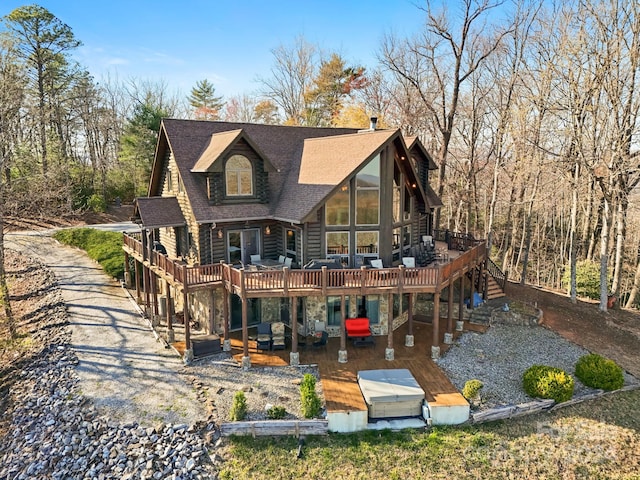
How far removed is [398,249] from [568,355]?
7.16 meters

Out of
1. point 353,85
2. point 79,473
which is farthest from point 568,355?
point 353,85

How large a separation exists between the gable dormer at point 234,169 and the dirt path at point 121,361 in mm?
5953

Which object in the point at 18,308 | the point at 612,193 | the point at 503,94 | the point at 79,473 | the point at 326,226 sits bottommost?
the point at 79,473

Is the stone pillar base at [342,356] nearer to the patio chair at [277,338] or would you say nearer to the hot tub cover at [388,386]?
the hot tub cover at [388,386]

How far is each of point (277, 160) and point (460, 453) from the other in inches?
512

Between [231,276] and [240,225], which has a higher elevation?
[240,225]

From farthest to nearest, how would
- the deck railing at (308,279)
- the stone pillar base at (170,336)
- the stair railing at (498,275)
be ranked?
the stair railing at (498,275), the stone pillar base at (170,336), the deck railing at (308,279)

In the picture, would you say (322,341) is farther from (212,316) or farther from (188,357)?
(188,357)

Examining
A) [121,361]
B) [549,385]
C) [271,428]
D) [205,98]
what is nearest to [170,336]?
[121,361]

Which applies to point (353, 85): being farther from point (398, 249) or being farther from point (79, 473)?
point (79, 473)

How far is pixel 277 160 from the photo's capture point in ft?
58.5

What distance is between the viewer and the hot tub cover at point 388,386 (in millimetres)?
10758

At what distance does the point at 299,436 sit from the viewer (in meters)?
10.2

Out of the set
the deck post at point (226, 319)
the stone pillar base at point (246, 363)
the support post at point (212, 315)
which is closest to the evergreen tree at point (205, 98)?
the support post at point (212, 315)
